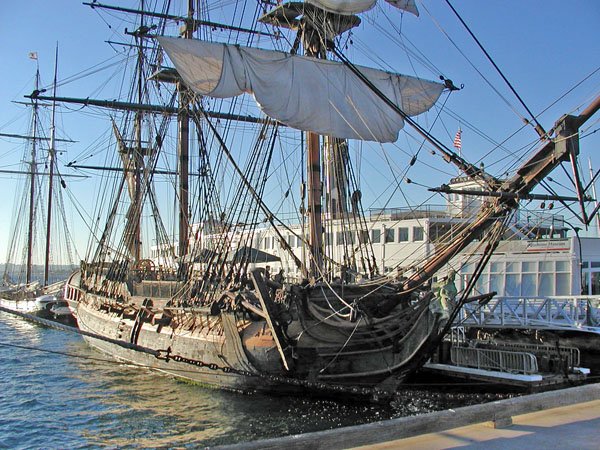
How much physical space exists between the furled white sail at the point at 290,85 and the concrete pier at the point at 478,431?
1353cm

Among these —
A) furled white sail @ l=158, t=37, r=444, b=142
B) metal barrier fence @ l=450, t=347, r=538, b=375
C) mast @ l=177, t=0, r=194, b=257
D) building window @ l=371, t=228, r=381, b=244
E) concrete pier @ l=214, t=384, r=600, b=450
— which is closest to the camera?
concrete pier @ l=214, t=384, r=600, b=450

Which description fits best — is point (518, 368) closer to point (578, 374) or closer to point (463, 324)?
point (578, 374)

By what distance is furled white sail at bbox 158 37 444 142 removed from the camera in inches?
813

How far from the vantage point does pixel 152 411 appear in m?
15.1

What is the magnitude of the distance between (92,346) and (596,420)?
25397 mm

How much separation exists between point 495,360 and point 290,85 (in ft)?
39.8

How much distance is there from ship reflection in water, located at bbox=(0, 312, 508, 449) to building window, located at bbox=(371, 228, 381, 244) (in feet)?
55.5

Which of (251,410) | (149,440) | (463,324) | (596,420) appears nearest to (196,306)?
(251,410)

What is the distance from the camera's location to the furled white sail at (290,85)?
813 inches

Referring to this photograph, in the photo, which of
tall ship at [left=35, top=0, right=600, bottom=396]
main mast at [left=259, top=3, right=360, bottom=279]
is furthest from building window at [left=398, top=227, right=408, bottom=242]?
main mast at [left=259, top=3, right=360, bottom=279]

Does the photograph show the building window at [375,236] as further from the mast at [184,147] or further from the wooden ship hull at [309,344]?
the wooden ship hull at [309,344]

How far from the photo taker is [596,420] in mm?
7359

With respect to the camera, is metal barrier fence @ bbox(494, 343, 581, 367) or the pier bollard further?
metal barrier fence @ bbox(494, 343, 581, 367)

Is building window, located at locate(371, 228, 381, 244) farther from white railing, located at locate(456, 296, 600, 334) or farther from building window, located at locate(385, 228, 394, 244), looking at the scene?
white railing, located at locate(456, 296, 600, 334)
